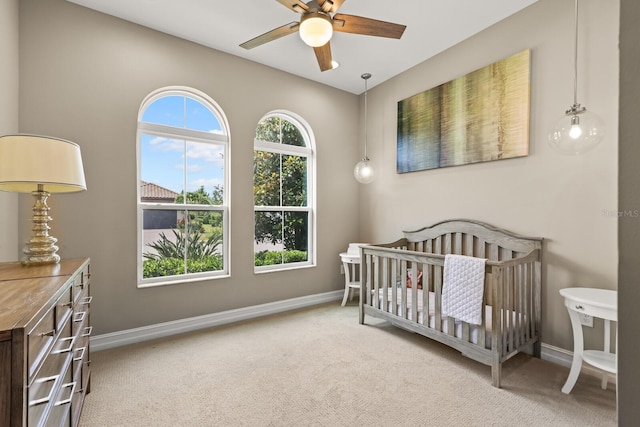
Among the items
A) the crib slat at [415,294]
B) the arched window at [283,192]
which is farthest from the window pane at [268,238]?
the crib slat at [415,294]

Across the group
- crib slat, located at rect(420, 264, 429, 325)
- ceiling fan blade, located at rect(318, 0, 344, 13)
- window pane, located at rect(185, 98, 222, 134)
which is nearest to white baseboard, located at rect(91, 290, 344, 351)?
crib slat, located at rect(420, 264, 429, 325)

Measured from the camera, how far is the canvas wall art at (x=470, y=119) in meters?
2.51

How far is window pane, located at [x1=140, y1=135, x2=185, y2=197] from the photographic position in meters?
2.84

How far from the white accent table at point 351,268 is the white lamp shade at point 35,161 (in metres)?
2.68

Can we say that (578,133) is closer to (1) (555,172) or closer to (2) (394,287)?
(1) (555,172)

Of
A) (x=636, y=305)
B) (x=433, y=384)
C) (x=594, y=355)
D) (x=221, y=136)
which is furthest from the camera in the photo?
(x=221, y=136)

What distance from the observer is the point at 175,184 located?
9.78ft

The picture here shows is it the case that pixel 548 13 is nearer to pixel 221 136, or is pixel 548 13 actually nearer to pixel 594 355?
pixel 594 355

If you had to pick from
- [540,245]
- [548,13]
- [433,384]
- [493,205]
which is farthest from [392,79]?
[433,384]

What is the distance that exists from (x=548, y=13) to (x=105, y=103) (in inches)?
145

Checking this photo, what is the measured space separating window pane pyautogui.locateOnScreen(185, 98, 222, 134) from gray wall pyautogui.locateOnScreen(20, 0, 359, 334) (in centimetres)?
16

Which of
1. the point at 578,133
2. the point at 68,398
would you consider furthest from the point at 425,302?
the point at 68,398

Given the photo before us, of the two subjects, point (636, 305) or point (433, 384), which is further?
point (433, 384)

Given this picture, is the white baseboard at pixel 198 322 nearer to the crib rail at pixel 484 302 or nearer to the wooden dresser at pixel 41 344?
the crib rail at pixel 484 302
